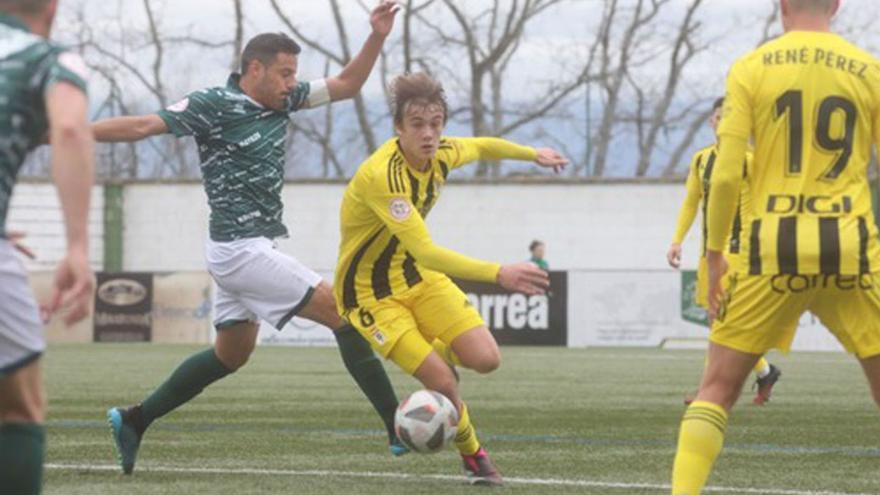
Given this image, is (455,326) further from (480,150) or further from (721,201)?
(721,201)

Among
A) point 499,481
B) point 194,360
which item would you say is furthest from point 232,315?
point 499,481

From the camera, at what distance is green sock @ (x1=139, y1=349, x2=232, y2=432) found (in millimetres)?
8758

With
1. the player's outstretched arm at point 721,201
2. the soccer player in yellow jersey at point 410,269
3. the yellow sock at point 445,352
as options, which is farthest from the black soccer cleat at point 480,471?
the player's outstretched arm at point 721,201

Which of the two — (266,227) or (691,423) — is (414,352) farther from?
(691,423)

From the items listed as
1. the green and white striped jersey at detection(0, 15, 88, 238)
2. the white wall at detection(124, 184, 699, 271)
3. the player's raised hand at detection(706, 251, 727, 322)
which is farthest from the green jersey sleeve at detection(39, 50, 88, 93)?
the white wall at detection(124, 184, 699, 271)

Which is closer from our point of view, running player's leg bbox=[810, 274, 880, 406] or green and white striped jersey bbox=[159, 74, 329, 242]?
running player's leg bbox=[810, 274, 880, 406]

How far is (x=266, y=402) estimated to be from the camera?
1367 cm

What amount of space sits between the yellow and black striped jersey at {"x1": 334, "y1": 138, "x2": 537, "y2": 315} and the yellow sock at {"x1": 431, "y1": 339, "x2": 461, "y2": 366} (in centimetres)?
35

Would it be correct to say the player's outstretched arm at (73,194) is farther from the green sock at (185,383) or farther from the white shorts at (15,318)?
the green sock at (185,383)

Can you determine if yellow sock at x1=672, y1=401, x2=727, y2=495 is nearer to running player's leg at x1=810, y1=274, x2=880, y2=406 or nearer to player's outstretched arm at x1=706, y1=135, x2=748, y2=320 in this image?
player's outstretched arm at x1=706, y1=135, x2=748, y2=320

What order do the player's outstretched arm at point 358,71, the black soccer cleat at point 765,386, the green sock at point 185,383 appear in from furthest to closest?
the black soccer cleat at point 765,386 < the player's outstretched arm at point 358,71 < the green sock at point 185,383

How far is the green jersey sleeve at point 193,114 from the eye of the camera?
850 centimetres

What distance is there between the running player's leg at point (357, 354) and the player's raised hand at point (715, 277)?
2.77 m

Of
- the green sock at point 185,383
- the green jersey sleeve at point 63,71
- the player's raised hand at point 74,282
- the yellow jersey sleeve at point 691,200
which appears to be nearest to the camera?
the player's raised hand at point 74,282
